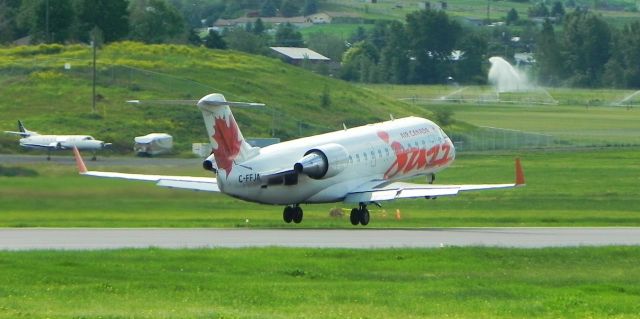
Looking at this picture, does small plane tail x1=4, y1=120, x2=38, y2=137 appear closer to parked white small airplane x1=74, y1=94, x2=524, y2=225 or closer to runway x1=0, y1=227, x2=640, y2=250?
parked white small airplane x1=74, y1=94, x2=524, y2=225

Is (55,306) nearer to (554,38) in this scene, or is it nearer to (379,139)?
(379,139)

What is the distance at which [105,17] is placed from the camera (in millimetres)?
133750

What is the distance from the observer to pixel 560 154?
103 meters

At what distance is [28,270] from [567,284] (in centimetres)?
1199

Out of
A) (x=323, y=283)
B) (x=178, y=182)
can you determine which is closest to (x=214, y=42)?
(x=178, y=182)

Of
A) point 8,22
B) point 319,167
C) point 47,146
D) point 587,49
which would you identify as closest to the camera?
point 319,167

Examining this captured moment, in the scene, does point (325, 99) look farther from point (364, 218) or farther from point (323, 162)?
point (323, 162)

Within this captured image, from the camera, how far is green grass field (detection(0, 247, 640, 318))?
3027 cm

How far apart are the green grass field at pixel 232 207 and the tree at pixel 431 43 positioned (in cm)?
9118

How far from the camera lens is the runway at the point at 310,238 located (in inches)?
1748

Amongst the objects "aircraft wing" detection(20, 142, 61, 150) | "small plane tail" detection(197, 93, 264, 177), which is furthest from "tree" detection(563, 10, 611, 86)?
"small plane tail" detection(197, 93, 264, 177)

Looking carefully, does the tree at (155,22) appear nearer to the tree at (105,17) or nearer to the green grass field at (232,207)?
the tree at (105,17)

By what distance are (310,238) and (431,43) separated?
419 feet

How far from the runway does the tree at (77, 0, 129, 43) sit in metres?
82.8
